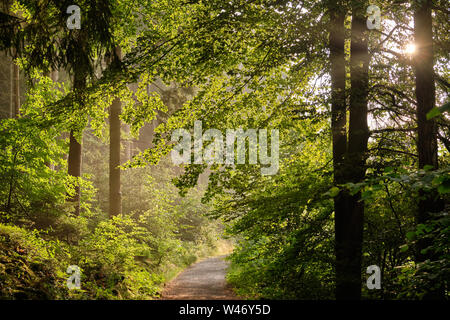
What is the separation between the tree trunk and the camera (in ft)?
18.0

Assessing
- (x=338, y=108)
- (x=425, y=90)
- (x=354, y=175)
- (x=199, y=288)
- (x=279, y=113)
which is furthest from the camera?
(x=199, y=288)

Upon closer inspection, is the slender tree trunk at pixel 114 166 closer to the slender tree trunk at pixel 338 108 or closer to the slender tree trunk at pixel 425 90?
the slender tree trunk at pixel 338 108

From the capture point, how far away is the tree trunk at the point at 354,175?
5.48 m

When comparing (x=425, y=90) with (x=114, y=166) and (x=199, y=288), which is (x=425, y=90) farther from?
(x=114, y=166)

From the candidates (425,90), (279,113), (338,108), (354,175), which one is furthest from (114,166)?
(425,90)

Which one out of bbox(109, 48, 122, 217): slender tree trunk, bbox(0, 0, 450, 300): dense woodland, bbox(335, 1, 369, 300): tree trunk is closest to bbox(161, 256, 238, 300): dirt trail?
bbox(0, 0, 450, 300): dense woodland

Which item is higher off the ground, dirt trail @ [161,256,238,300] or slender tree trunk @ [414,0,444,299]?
slender tree trunk @ [414,0,444,299]

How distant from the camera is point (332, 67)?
243 inches

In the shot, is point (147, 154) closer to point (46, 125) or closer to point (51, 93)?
point (46, 125)

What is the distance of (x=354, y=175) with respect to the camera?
222 inches

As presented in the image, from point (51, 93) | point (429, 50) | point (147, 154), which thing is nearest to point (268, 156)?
point (147, 154)

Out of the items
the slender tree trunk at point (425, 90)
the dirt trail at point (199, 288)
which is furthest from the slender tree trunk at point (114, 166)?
the slender tree trunk at point (425, 90)

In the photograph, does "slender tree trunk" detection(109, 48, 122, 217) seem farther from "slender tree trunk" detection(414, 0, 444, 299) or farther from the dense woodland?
"slender tree trunk" detection(414, 0, 444, 299)
